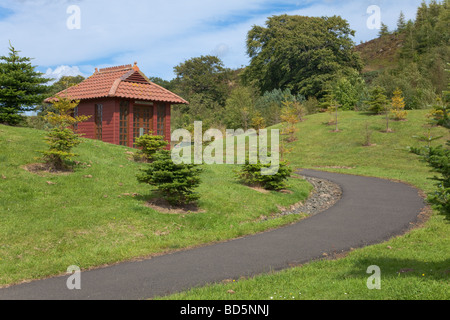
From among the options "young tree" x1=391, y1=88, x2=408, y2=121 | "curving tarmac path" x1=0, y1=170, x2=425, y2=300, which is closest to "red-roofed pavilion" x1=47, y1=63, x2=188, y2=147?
"curving tarmac path" x1=0, y1=170, x2=425, y2=300

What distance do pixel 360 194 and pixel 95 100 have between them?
52.9 feet

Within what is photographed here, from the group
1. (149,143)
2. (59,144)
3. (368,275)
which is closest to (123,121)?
(149,143)

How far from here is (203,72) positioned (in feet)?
235

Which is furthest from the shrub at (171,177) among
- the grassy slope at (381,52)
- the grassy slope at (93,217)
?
the grassy slope at (381,52)

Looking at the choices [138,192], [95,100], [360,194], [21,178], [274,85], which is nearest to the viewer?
[21,178]

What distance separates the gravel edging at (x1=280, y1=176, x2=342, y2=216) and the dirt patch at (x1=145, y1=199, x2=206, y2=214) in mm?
3291

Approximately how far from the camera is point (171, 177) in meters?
11.6

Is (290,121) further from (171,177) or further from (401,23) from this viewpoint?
(401,23)

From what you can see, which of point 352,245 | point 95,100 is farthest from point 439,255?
point 95,100

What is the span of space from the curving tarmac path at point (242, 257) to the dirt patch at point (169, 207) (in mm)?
2626

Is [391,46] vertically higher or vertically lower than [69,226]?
higher

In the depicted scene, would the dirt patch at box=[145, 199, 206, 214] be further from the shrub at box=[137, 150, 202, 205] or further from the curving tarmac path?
the curving tarmac path

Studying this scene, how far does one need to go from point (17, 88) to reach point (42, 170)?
11.1m

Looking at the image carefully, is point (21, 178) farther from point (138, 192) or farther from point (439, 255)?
point (439, 255)
